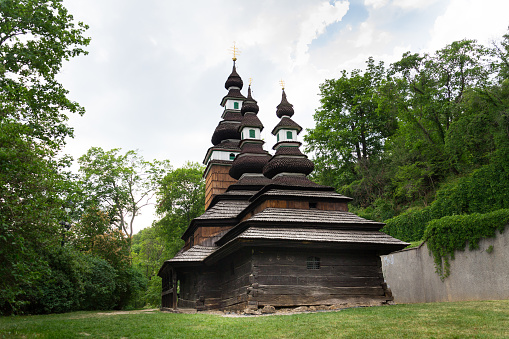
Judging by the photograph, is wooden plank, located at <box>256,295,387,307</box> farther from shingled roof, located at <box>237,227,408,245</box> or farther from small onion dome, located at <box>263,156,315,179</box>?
small onion dome, located at <box>263,156,315,179</box>

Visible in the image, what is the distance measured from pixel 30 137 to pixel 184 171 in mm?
31838

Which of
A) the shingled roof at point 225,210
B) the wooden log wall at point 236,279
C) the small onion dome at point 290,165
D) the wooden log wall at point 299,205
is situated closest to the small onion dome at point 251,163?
the shingled roof at point 225,210

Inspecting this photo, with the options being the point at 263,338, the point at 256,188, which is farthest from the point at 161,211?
the point at 263,338

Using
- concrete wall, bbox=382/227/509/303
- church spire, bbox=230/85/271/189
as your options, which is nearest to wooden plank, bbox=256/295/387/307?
concrete wall, bbox=382/227/509/303

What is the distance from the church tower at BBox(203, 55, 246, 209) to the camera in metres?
29.5

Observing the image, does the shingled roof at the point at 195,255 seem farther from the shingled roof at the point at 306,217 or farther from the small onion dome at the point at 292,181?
the small onion dome at the point at 292,181

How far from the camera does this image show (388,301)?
1591 cm

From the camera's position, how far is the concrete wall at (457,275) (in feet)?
45.6

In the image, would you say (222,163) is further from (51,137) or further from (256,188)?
(51,137)

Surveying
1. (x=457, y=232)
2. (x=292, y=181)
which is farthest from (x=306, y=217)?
(x=457, y=232)

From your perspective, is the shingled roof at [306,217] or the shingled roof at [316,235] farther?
the shingled roof at [306,217]

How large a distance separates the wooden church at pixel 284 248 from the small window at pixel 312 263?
0.04 meters

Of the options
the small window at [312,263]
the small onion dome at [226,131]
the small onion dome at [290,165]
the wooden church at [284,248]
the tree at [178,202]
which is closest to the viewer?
the wooden church at [284,248]

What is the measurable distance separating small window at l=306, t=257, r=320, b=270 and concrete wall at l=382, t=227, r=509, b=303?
5048 millimetres
